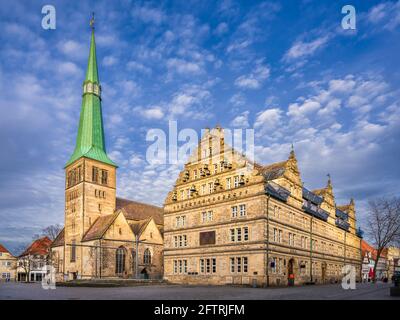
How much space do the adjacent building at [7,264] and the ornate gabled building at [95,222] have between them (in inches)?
1181

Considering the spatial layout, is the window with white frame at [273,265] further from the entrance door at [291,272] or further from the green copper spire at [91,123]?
the green copper spire at [91,123]

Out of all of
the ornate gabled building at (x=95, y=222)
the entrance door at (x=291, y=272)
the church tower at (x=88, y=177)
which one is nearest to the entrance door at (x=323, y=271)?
the entrance door at (x=291, y=272)

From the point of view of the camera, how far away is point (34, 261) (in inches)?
3541

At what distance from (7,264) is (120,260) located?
170 ft

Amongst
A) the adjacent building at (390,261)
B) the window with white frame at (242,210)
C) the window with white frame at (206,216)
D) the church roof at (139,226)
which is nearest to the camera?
the window with white frame at (242,210)

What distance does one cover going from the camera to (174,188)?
172 feet

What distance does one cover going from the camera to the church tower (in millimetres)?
69312

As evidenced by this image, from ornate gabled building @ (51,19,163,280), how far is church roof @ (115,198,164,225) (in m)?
0.29

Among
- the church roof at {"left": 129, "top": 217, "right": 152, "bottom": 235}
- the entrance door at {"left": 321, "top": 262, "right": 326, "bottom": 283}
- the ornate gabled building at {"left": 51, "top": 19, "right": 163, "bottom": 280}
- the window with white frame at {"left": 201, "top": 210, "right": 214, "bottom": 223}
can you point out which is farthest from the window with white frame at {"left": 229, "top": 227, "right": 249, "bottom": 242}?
the church roof at {"left": 129, "top": 217, "right": 152, "bottom": 235}

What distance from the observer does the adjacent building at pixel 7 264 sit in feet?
328

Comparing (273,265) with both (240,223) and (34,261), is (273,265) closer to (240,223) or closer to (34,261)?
(240,223)
